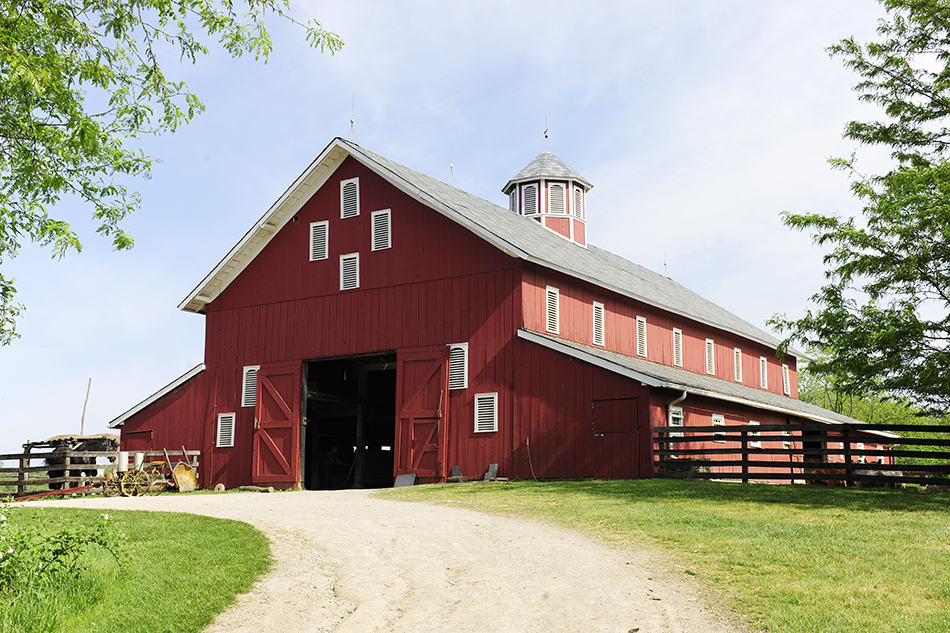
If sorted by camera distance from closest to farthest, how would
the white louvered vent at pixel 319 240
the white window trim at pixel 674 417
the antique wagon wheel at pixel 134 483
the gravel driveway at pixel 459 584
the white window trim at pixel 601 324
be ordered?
the gravel driveway at pixel 459 584
the white window trim at pixel 674 417
the antique wagon wheel at pixel 134 483
the white window trim at pixel 601 324
the white louvered vent at pixel 319 240

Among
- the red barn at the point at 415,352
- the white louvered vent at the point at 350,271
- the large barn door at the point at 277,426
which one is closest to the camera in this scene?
the red barn at the point at 415,352

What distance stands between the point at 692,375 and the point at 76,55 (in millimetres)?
20592

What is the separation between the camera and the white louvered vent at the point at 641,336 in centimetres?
2797

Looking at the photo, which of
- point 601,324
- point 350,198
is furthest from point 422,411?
point 350,198

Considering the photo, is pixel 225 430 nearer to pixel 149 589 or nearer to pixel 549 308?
pixel 549 308

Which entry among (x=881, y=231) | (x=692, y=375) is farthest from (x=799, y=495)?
(x=692, y=375)

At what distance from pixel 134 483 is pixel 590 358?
37.2ft

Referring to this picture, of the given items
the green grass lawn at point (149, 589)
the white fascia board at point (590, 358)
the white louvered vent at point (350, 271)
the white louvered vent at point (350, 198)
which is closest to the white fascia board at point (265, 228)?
the white louvered vent at point (350, 198)

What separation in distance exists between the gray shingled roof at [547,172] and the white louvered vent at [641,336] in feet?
21.9

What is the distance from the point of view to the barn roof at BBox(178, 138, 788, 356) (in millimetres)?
23891

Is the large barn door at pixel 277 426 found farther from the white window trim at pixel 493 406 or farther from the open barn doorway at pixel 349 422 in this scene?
the white window trim at pixel 493 406

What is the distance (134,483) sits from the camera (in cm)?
2328

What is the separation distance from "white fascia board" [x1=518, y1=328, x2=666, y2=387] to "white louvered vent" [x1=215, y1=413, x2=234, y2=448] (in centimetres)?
911

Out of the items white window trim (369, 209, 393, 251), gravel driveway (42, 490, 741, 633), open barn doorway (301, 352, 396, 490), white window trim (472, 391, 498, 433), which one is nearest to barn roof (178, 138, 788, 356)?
white window trim (369, 209, 393, 251)
